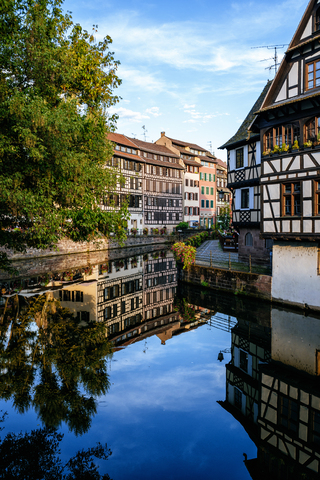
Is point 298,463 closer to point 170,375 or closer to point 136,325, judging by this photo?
point 170,375

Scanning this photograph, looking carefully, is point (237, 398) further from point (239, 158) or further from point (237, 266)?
point (239, 158)

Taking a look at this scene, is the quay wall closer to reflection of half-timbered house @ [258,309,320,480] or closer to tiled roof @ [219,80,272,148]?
reflection of half-timbered house @ [258,309,320,480]

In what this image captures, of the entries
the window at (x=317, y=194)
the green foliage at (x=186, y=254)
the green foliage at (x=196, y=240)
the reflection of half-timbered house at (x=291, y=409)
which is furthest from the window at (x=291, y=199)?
the green foliage at (x=196, y=240)

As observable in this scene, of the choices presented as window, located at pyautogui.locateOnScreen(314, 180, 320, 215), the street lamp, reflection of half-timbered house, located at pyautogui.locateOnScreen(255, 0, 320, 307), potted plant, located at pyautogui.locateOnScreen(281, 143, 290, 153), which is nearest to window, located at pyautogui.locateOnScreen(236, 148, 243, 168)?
reflection of half-timbered house, located at pyautogui.locateOnScreen(255, 0, 320, 307)

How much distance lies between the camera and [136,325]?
48.5 feet

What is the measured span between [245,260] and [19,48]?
17136mm

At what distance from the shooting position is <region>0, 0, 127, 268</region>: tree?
34.6ft

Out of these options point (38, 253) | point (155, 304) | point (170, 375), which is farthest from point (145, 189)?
point (170, 375)

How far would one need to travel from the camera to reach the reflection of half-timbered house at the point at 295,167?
14844mm

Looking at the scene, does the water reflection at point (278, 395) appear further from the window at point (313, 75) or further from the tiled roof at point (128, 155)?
the tiled roof at point (128, 155)

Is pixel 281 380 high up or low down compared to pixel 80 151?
down

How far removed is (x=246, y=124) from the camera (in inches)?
961

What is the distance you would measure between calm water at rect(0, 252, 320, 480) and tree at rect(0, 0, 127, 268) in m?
3.75

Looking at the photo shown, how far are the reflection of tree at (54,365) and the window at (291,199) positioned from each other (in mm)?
9455
